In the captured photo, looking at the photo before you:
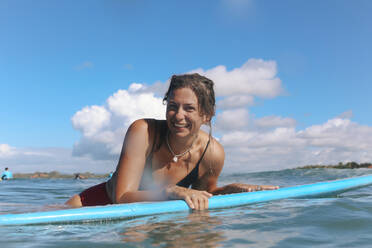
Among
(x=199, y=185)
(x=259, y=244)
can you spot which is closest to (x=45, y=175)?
(x=199, y=185)

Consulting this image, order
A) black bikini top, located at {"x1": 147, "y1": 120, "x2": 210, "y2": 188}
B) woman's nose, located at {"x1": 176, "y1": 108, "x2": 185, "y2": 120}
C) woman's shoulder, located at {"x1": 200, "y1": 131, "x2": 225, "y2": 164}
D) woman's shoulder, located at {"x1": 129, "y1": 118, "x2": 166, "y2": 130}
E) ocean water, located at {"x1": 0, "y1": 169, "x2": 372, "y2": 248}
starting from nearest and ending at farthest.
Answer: ocean water, located at {"x1": 0, "y1": 169, "x2": 372, "y2": 248}, woman's nose, located at {"x1": 176, "y1": 108, "x2": 185, "y2": 120}, woman's shoulder, located at {"x1": 129, "y1": 118, "x2": 166, "y2": 130}, black bikini top, located at {"x1": 147, "y1": 120, "x2": 210, "y2": 188}, woman's shoulder, located at {"x1": 200, "y1": 131, "x2": 225, "y2": 164}

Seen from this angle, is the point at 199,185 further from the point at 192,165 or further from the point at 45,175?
the point at 45,175

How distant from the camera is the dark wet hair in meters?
3.03

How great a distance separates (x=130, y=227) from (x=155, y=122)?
1.17m

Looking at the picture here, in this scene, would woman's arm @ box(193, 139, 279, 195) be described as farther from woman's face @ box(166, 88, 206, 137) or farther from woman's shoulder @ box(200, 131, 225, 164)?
woman's face @ box(166, 88, 206, 137)

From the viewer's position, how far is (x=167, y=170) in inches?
134

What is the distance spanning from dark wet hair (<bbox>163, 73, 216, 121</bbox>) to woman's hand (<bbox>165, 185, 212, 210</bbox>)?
69 cm

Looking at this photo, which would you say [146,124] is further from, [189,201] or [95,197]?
[95,197]

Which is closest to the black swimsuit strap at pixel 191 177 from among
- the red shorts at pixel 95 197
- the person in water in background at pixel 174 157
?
the person in water in background at pixel 174 157

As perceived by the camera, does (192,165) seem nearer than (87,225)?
No

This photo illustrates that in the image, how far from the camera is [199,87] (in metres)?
3.04

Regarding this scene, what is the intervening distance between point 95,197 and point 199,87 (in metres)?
1.54

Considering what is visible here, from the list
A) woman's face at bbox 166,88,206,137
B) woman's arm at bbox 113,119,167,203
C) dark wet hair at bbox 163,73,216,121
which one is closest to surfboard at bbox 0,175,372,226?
woman's arm at bbox 113,119,167,203

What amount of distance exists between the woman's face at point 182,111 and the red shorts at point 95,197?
1087mm
